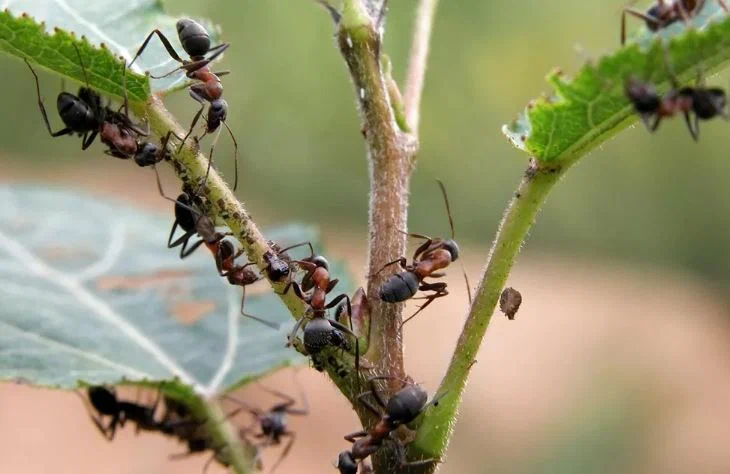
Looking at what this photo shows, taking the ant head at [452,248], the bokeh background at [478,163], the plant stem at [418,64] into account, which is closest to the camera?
the plant stem at [418,64]

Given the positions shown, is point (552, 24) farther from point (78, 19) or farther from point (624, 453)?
point (78, 19)

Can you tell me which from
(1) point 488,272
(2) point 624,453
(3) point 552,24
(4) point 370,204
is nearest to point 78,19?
(4) point 370,204

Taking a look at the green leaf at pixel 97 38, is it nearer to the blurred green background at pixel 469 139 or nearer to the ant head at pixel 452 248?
the ant head at pixel 452 248

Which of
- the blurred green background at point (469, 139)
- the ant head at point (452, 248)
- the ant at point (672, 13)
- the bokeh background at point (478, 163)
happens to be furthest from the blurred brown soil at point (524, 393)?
the ant at point (672, 13)

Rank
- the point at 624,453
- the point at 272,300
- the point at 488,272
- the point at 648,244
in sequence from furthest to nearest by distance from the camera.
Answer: the point at 648,244 < the point at 624,453 < the point at 272,300 < the point at 488,272

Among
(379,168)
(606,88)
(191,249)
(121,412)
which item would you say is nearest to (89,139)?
(191,249)

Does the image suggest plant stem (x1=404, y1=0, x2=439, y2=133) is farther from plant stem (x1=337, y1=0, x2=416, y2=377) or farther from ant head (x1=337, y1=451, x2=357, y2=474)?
ant head (x1=337, y1=451, x2=357, y2=474)

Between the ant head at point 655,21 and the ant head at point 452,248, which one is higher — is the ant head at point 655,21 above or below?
above
